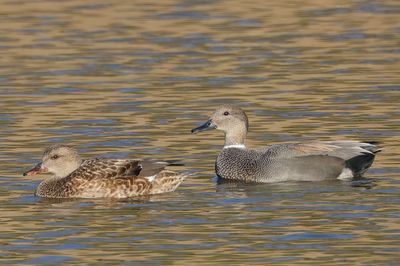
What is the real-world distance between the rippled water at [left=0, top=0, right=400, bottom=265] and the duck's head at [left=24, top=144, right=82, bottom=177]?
→ 1.16 feet

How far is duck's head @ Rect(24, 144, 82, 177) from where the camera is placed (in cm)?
1898

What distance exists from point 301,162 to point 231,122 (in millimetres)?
1532

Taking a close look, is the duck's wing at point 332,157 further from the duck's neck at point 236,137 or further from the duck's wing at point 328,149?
the duck's neck at point 236,137

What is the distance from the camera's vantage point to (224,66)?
2923 cm

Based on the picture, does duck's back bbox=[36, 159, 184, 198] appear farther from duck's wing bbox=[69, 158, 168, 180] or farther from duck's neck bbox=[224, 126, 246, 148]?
duck's neck bbox=[224, 126, 246, 148]

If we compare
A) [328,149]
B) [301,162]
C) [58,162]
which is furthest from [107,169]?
[328,149]

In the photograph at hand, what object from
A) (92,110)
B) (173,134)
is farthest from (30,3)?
(173,134)

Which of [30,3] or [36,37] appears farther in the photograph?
[30,3]

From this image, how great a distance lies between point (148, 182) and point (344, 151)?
237 cm

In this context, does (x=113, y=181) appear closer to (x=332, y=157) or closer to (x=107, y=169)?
(x=107, y=169)

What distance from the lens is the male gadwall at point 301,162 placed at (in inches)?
767

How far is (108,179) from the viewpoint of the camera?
1875 cm

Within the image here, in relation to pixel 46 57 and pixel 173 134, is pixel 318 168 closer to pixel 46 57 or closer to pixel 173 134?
pixel 173 134

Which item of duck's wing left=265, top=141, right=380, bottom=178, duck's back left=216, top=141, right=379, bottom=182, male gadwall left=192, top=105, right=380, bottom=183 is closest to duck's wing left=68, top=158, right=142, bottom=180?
male gadwall left=192, top=105, right=380, bottom=183
